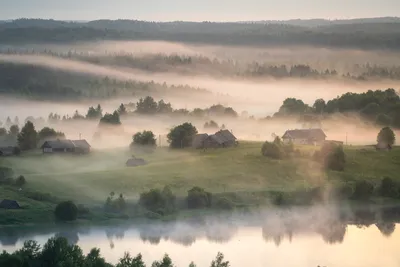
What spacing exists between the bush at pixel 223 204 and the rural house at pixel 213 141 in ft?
35.5

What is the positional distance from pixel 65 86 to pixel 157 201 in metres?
43.6

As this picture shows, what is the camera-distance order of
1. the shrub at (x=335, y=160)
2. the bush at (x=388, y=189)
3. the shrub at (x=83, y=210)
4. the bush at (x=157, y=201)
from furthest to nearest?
the shrub at (x=335, y=160) → the bush at (x=388, y=189) → the bush at (x=157, y=201) → the shrub at (x=83, y=210)

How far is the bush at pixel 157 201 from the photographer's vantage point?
149 feet

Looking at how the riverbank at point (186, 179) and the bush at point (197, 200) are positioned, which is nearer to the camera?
the riverbank at point (186, 179)

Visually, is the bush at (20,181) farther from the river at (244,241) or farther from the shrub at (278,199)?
the shrub at (278,199)

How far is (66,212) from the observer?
143 feet

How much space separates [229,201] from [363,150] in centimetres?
1260

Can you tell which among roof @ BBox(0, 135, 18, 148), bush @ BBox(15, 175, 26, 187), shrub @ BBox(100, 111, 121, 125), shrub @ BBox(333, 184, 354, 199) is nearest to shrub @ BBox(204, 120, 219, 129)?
shrub @ BBox(100, 111, 121, 125)

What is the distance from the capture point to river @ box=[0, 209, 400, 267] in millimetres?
39250

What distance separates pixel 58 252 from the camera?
3312cm

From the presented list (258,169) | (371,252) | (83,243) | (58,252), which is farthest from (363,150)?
(58,252)

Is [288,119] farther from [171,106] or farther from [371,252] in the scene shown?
[371,252]

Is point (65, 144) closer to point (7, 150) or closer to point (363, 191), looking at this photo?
point (7, 150)

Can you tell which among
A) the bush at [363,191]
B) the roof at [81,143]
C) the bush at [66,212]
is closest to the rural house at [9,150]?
the roof at [81,143]
